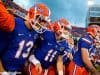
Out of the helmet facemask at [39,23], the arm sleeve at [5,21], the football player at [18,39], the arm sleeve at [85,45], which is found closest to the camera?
the arm sleeve at [5,21]

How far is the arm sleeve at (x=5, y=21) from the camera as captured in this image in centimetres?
386

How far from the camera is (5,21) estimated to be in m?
3.93

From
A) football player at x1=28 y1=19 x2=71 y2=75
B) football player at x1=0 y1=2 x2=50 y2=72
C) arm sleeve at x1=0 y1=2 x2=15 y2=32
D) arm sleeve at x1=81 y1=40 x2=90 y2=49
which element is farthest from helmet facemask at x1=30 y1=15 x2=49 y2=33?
arm sleeve at x1=81 y1=40 x2=90 y2=49

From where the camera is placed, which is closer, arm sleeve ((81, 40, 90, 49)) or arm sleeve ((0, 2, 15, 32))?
arm sleeve ((0, 2, 15, 32))

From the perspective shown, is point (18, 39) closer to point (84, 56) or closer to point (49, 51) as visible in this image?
point (49, 51)

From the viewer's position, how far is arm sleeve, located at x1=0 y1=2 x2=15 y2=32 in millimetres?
3862

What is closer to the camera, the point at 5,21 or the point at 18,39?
the point at 5,21

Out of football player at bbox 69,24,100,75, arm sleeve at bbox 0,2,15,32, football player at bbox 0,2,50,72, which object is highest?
arm sleeve at bbox 0,2,15,32

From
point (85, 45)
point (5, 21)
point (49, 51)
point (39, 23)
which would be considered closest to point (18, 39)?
point (39, 23)

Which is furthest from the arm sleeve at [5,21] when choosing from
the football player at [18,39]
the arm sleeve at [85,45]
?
the arm sleeve at [85,45]

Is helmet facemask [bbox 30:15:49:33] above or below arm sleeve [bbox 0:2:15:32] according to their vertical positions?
below

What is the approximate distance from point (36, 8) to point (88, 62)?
4.68 ft

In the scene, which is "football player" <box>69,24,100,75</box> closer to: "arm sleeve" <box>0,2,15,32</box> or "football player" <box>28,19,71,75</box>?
"football player" <box>28,19,71,75</box>

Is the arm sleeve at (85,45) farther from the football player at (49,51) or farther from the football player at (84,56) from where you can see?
the football player at (49,51)
